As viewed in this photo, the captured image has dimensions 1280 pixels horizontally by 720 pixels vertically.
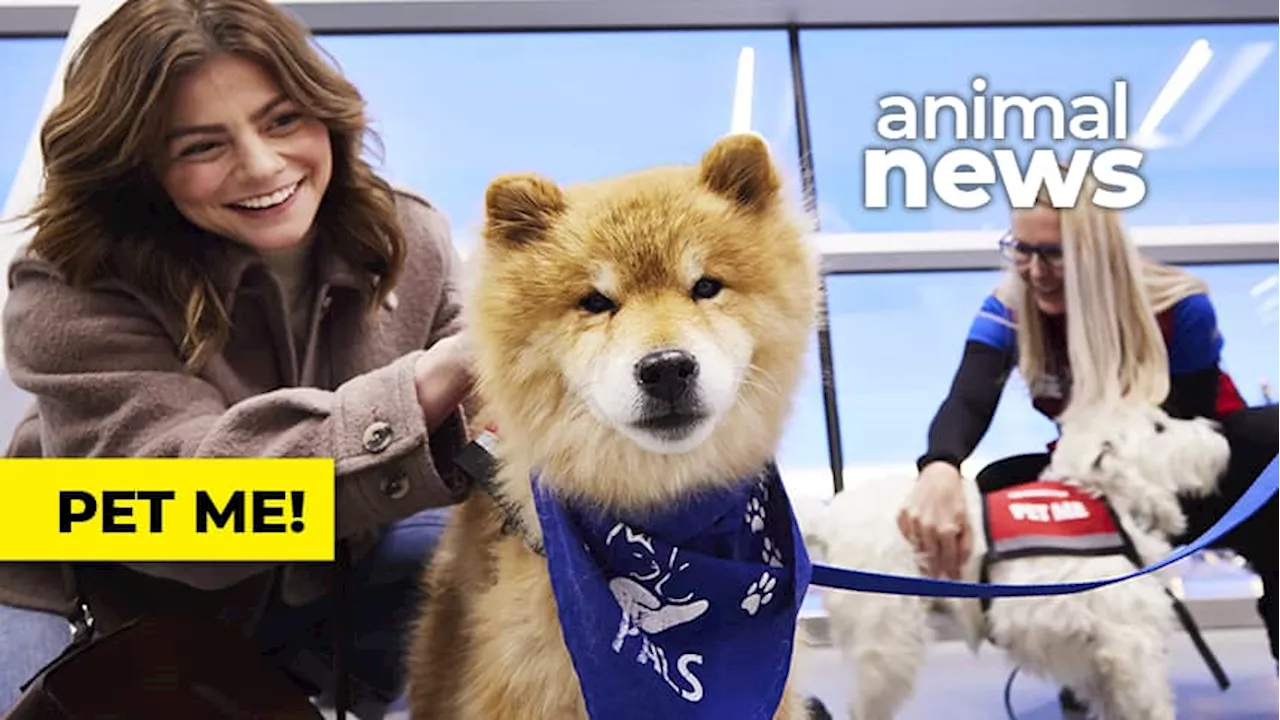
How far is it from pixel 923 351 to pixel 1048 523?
0.21 metres

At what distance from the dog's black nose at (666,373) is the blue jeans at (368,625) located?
1.36 ft

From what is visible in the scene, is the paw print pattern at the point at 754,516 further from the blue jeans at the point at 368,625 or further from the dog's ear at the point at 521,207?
the blue jeans at the point at 368,625

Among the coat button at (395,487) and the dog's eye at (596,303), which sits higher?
the dog's eye at (596,303)

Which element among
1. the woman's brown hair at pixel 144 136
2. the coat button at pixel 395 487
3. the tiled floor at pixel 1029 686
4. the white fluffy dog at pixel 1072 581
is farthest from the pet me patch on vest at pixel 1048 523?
the woman's brown hair at pixel 144 136

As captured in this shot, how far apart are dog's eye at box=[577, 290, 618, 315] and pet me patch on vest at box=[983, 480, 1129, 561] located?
20.6 inches

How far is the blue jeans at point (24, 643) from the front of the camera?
0.96 metres

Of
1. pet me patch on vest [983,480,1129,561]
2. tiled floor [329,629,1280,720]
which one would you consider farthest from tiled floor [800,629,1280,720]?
pet me patch on vest [983,480,1129,561]

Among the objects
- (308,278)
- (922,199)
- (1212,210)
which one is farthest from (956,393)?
(308,278)

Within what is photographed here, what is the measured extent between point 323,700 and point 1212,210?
1.03m

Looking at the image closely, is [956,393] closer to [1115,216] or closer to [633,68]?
[1115,216]

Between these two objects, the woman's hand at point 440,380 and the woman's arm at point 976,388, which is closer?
the woman's hand at point 440,380

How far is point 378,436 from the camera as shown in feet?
2.91

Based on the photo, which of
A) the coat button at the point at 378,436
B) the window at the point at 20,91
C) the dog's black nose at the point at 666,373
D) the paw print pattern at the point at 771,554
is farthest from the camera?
the window at the point at 20,91

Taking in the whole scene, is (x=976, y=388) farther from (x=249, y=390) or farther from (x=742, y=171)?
(x=249, y=390)
